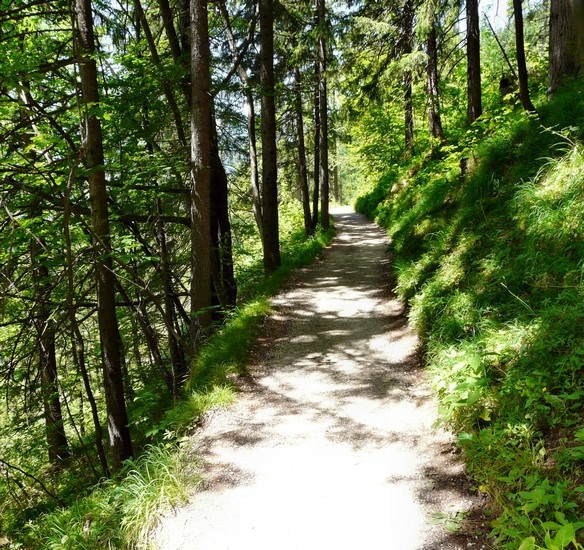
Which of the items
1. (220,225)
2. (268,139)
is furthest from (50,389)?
(268,139)

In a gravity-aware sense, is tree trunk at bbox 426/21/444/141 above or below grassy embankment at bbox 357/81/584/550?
above

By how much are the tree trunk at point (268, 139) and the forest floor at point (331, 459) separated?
4.00 metres

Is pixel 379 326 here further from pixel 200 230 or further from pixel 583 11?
pixel 583 11

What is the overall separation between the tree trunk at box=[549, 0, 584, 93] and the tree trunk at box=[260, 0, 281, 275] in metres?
4.87

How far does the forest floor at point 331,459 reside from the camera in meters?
3.02

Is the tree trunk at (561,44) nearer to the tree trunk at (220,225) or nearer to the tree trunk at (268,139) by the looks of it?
the tree trunk at (268,139)

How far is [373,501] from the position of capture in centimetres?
328

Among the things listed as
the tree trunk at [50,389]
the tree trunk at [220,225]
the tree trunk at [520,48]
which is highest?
the tree trunk at [520,48]

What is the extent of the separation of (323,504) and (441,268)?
4.30 meters

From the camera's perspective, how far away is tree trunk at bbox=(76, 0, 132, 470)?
5.52m

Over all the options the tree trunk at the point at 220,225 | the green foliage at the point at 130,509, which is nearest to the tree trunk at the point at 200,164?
the tree trunk at the point at 220,225

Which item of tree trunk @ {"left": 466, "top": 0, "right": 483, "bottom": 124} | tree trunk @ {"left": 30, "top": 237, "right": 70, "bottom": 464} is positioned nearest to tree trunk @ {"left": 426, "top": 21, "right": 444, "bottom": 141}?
tree trunk @ {"left": 466, "top": 0, "right": 483, "bottom": 124}

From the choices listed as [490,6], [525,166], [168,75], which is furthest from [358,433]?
[490,6]

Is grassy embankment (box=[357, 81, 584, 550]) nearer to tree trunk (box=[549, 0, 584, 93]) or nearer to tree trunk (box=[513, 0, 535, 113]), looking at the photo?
tree trunk (box=[513, 0, 535, 113])
